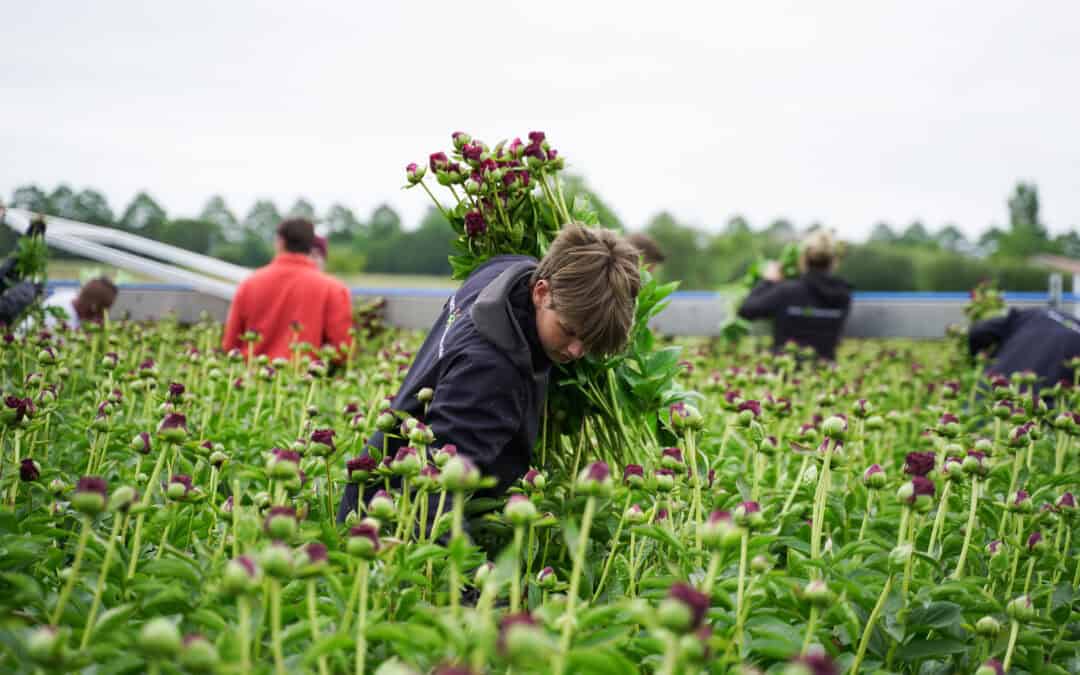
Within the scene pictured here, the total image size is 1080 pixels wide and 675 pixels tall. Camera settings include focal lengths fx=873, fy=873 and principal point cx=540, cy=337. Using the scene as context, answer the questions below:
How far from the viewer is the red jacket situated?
543 centimetres

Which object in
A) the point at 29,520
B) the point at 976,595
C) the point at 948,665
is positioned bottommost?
the point at 948,665

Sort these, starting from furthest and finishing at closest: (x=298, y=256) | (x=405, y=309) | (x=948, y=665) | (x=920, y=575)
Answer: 1. (x=405, y=309)
2. (x=298, y=256)
3. (x=920, y=575)
4. (x=948, y=665)

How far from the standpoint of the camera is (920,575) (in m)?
2.09

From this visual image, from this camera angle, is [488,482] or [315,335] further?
[315,335]

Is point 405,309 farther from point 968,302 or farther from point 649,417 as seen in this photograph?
point 649,417

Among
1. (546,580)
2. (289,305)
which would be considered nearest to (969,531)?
(546,580)

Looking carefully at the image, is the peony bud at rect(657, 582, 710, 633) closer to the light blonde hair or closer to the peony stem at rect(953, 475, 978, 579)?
the peony stem at rect(953, 475, 978, 579)

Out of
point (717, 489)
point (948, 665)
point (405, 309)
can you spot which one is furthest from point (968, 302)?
point (948, 665)

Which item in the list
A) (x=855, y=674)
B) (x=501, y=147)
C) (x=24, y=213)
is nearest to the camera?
(x=855, y=674)

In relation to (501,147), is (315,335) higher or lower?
lower

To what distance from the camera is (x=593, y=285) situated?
2236 millimetres

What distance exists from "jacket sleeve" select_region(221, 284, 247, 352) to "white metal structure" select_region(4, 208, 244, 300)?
1692mm

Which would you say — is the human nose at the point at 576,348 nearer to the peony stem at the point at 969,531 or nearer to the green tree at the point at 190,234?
the peony stem at the point at 969,531

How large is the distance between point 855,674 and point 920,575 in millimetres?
575
